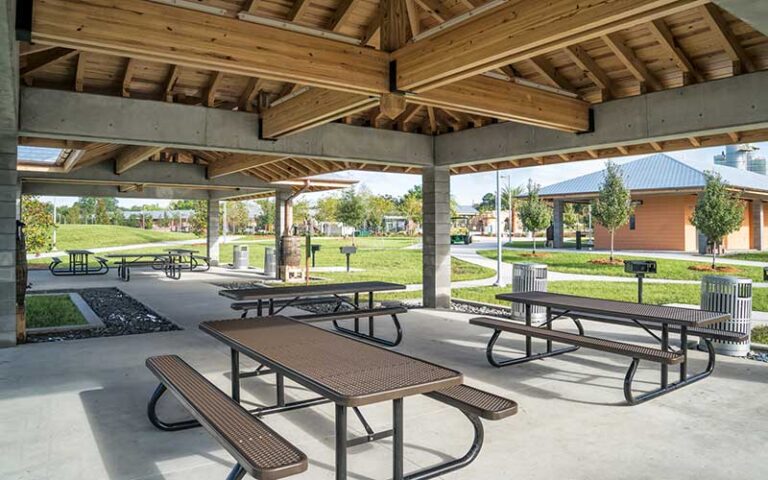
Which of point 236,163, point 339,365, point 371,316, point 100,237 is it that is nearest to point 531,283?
point 371,316

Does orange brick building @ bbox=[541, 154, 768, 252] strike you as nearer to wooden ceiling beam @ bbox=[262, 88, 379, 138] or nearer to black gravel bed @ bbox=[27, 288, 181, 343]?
wooden ceiling beam @ bbox=[262, 88, 379, 138]

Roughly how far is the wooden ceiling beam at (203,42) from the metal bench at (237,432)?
2.46 m

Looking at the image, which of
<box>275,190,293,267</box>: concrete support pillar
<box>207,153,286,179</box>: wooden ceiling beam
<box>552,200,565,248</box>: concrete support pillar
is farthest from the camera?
<box>552,200,565,248</box>: concrete support pillar

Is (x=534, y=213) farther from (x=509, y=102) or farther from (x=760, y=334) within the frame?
(x=509, y=102)

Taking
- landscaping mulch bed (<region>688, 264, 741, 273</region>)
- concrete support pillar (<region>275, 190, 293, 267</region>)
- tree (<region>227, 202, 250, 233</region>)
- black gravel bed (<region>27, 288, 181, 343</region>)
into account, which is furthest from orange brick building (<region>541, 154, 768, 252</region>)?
tree (<region>227, 202, 250, 233</region>)

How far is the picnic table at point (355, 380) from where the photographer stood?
2.64 meters

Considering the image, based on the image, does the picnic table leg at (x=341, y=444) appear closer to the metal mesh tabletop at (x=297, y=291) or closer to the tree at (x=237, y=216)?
the metal mesh tabletop at (x=297, y=291)

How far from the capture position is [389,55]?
5.08 meters

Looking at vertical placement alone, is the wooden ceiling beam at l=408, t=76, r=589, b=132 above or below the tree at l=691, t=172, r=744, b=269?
above

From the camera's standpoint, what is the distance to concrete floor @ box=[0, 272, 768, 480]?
3.21m

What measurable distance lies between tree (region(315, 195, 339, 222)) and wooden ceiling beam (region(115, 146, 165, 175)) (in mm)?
39838

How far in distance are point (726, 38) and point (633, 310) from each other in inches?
119

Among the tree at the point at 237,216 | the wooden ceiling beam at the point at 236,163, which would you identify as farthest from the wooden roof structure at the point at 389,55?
the tree at the point at 237,216

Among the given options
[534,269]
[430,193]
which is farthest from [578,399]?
[430,193]
